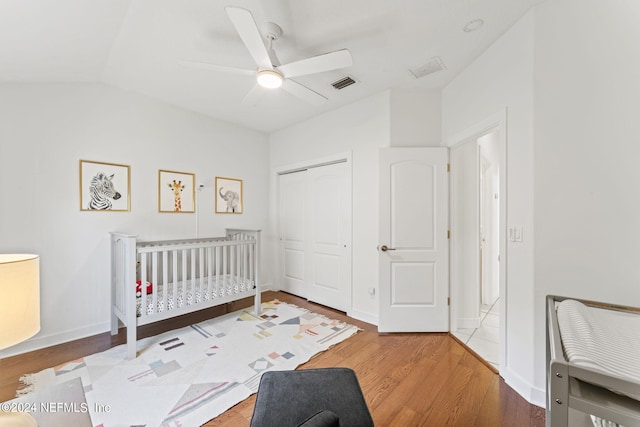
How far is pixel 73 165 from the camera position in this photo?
2512 millimetres

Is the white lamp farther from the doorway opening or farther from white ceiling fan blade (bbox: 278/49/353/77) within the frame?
the doorway opening

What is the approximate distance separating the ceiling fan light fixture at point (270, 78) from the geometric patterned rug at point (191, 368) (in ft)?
7.38

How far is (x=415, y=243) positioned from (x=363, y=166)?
1.10 metres

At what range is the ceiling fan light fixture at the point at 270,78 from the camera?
1.83 meters

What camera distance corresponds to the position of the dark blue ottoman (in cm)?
101

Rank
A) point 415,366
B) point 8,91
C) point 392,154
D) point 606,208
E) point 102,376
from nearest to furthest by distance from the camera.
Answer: point 606,208, point 102,376, point 415,366, point 8,91, point 392,154

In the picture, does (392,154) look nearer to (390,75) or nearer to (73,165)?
(390,75)

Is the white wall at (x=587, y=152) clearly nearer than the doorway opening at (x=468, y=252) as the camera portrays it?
Yes

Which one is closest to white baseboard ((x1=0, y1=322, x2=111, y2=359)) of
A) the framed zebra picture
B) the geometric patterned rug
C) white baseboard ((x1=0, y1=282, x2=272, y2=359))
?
white baseboard ((x1=0, y1=282, x2=272, y2=359))

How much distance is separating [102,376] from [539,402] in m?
3.10

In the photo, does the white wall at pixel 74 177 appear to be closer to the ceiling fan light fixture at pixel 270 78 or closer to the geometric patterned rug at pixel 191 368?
the geometric patterned rug at pixel 191 368

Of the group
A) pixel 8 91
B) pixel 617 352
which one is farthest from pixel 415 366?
pixel 8 91

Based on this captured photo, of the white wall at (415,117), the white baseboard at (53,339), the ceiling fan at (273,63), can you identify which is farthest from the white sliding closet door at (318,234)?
the white baseboard at (53,339)

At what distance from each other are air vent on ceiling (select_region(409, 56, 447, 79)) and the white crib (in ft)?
8.23
